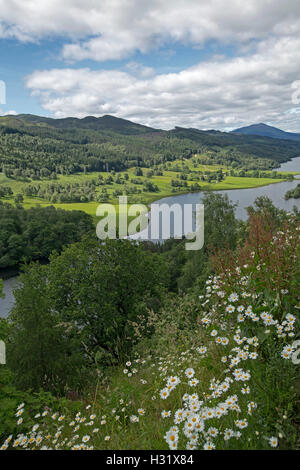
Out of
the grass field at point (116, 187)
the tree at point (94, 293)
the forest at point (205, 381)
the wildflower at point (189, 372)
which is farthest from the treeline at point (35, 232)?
the wildflower at point (189, 372)

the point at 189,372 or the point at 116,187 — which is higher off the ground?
the point at 116,187

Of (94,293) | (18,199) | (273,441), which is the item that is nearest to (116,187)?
(18,199)

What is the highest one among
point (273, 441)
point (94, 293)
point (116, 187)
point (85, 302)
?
point (116, 187)

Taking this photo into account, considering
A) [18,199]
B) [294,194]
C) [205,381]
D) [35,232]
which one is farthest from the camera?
[18,199]

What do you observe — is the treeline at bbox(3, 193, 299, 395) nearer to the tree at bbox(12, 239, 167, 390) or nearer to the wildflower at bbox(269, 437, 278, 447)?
the tree at bbox(12, 239, 167, 390)

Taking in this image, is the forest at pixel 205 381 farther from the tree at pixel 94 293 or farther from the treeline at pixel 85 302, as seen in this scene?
the tree at pixel 94 293

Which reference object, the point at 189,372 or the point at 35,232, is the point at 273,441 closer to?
the point at 189,372

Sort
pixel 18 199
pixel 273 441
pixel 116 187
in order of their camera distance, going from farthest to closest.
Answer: pixel 116 187 → pixel 18 199 → pixel 273 441

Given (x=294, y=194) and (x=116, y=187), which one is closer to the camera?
(x=294, y=194)

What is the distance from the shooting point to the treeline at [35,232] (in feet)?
212

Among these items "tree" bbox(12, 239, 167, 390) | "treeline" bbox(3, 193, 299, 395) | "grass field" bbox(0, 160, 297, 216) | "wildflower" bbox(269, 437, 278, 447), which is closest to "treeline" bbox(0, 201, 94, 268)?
"grass field" bbox(0, 160, 297, 216)

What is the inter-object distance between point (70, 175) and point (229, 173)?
101m

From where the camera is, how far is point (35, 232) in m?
71.2

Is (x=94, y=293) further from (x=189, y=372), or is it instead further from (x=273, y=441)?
(x=273, y=441)
